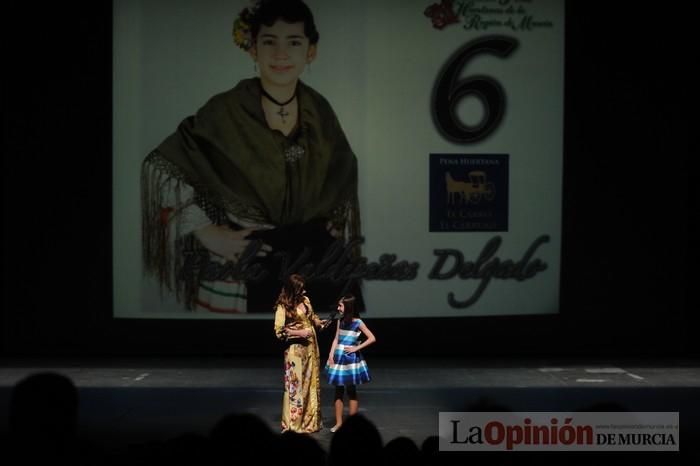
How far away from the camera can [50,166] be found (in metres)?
15.6

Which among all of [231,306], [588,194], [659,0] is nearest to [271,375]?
[231,306]

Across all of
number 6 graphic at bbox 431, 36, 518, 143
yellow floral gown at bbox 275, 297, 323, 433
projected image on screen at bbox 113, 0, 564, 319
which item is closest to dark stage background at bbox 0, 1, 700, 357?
projected image on screen at bbox 113, 0, 564, 319

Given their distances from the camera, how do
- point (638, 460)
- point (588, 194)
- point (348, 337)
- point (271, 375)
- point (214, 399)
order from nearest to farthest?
point (638, 460)
point (348, 337)
point (214, 399)
point (271, 375)
point (588, 194)

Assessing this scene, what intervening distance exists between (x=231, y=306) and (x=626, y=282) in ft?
22.1

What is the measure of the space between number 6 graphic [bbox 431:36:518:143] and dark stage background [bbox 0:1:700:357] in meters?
1.21

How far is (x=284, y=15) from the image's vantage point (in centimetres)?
1548

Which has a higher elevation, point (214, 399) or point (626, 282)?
point (626, 282)

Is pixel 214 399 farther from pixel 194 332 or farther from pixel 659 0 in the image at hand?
pixel 659 0

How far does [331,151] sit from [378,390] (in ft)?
14.7

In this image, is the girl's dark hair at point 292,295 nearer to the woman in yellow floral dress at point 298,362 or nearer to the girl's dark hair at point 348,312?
the woman in yellow floral dress at point 298,362

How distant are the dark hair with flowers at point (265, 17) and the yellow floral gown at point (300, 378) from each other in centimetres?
631

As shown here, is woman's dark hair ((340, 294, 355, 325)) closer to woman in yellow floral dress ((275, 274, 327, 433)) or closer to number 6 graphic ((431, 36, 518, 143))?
woman in yellow floral dress ((275, 274, 327, 433))

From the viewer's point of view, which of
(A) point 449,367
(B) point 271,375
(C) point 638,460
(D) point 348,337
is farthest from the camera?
(A) point 449,367

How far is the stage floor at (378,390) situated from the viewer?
35.6 feet
